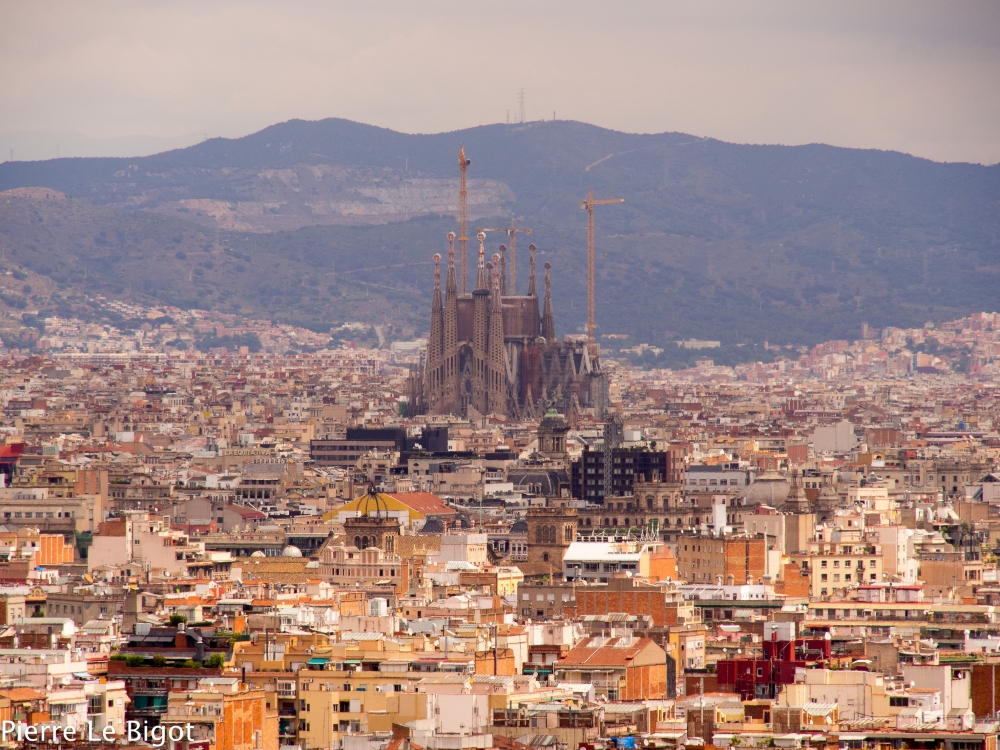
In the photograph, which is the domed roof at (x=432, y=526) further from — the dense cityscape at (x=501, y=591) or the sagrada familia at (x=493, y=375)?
the sagrada familia at (x=493, y=375)

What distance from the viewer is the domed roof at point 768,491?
10231cm

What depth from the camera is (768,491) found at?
104 metres

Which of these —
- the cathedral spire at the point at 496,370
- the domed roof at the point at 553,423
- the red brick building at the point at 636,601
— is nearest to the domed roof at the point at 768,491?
the red brick building at the point at 636,601

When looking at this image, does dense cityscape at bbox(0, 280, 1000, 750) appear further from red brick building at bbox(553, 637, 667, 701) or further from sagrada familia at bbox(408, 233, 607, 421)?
sagrada familia at bbox(408, 233, 607, 421)

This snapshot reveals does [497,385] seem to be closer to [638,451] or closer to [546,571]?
[638,451]

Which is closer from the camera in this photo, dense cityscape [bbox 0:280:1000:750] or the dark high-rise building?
dense cityscape [bbox 0:280:1000:750]

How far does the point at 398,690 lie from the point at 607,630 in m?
13.5

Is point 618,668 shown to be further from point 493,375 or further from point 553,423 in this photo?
point 493,375

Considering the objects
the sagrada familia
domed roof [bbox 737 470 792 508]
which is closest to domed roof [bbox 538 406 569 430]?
domed roof [bbox 737 470 792 508]

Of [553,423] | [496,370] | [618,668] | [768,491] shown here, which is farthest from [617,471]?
[496,370]

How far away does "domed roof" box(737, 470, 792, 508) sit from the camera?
102312 millimetres

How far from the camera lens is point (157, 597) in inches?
2505

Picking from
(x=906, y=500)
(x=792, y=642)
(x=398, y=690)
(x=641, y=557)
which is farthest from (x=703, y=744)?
(x=906, y=500)

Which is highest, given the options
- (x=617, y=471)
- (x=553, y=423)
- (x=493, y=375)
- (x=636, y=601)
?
(x=493, y=375)
